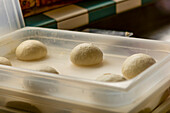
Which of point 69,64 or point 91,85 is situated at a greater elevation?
point 91,85

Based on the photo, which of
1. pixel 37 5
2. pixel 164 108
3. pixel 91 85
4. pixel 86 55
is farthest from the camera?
pixel 37 5

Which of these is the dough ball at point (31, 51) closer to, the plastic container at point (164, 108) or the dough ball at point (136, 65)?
the dough ball at point (136, 65)

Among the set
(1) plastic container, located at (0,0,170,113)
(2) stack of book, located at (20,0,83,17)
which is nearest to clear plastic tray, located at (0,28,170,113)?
(1) plastic container, located at (0,0,170,113)

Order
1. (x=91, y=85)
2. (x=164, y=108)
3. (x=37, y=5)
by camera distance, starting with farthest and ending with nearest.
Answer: (x=37, y=5) < (x=164, y=108) < (x=91, y=85)

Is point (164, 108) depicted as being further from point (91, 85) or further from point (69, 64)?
point (69, 64)

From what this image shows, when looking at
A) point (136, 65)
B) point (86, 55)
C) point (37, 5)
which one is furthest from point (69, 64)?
point (37, 5)

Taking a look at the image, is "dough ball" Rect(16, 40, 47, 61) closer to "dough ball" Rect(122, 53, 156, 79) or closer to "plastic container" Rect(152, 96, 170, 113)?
"dough ball" Rect(122, 53, 156, 79)
